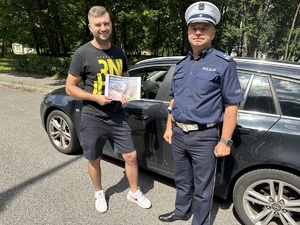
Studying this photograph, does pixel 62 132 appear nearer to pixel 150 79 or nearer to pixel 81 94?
pixel 150 79

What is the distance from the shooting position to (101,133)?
2590mm

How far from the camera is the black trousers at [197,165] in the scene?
208cm

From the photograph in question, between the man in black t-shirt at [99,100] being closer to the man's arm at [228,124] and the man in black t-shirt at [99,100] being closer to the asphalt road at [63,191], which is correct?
the asphalt road at [63,191]

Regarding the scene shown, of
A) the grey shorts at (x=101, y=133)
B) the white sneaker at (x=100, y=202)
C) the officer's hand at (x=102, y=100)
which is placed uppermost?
the officer's hand at (x=102, y=100)

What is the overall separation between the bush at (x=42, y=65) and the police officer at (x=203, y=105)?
10617 mm

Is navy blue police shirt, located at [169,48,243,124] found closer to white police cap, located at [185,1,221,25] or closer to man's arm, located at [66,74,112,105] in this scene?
white police cap, located at [185,1,221,25]

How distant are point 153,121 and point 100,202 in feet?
3.36

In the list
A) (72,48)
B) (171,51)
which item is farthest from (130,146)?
(171,51)

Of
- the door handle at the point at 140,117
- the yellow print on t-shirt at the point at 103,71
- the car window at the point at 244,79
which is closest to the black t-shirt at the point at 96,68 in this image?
the yellow print on t-shirt at the point at 103,71

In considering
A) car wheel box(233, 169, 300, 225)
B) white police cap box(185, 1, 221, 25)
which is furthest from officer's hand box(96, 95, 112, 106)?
car wheel box(233, 169, 300, 225)

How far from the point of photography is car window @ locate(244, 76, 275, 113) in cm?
228

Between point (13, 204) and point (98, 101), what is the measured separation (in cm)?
154

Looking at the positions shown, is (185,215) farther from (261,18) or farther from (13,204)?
(261,18)

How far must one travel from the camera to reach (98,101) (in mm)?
2344
